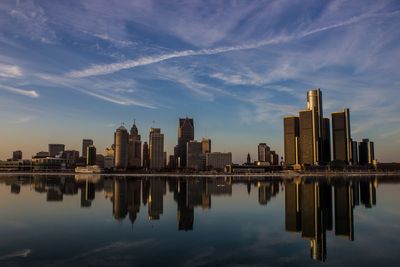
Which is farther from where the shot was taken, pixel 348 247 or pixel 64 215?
pixel 64 215

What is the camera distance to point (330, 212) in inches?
2174

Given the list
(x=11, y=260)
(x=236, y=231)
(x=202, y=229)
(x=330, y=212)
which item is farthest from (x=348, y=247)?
(x=11, y=260)

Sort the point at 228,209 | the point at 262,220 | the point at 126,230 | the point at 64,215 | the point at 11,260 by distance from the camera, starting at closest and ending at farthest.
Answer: the point at 11,260 < the point at 126,230 < the point at 262,220 < the point at 64,215 < the point at 228,209

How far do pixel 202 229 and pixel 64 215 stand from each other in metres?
23.1

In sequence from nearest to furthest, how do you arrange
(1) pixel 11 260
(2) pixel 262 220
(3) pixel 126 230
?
1. (1) pixel 11 260
2. (3) pixel 126 230
3. (2) pixel 262 220

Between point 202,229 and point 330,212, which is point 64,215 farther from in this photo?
point 330,212

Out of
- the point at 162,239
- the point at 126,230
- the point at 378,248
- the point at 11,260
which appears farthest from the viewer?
the point at 126,230

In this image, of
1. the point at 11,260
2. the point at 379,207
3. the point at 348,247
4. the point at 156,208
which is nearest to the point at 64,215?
the point at 156,208

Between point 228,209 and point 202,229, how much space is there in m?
20.7

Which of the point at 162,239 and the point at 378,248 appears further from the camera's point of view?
the point at 162,239

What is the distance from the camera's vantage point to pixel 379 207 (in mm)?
64375

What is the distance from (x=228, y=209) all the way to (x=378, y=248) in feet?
104

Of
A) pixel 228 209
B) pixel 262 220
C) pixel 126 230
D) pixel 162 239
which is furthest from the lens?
pixel 228 209

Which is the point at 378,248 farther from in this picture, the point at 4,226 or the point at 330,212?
the point at 4,226
